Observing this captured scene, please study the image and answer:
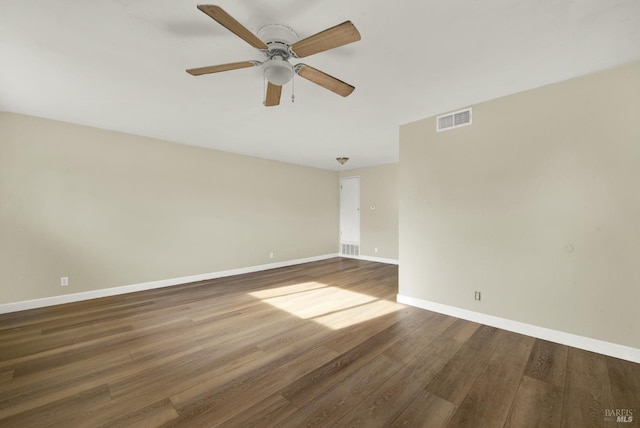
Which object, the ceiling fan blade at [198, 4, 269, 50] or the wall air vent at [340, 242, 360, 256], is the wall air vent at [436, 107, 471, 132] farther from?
the wall air vent at [340, 242, 360, 256]

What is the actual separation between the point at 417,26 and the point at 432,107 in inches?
57.7

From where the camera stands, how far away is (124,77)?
7.73 feet

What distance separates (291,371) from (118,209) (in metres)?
3.82

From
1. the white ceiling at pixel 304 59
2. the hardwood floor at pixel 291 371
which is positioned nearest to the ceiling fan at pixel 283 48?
the white ceiling at pixel 304 59

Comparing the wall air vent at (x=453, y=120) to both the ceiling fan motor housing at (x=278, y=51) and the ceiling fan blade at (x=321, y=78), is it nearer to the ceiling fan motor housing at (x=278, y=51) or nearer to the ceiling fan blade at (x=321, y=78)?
the ceiling fan blade at (x=321, y=78)

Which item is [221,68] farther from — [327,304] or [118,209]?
[118,209]

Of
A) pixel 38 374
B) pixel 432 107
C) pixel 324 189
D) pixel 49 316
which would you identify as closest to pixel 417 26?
pixel 432 107

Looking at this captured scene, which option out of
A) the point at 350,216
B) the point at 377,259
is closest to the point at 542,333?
the point at 377,259

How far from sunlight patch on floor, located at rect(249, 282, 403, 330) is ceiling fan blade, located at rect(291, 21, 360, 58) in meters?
2.65

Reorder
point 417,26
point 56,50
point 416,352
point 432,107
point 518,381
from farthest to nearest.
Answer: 1. point 432,107
2. point 416,352
3. point 56,50
4. point 518,381
5. point 417,26

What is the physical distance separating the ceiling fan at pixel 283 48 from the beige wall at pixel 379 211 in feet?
15.1

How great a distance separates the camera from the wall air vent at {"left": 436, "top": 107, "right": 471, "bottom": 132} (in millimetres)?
2964

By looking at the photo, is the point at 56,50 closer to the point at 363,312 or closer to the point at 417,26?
the point at 417,26

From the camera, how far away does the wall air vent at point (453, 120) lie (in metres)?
2.96
